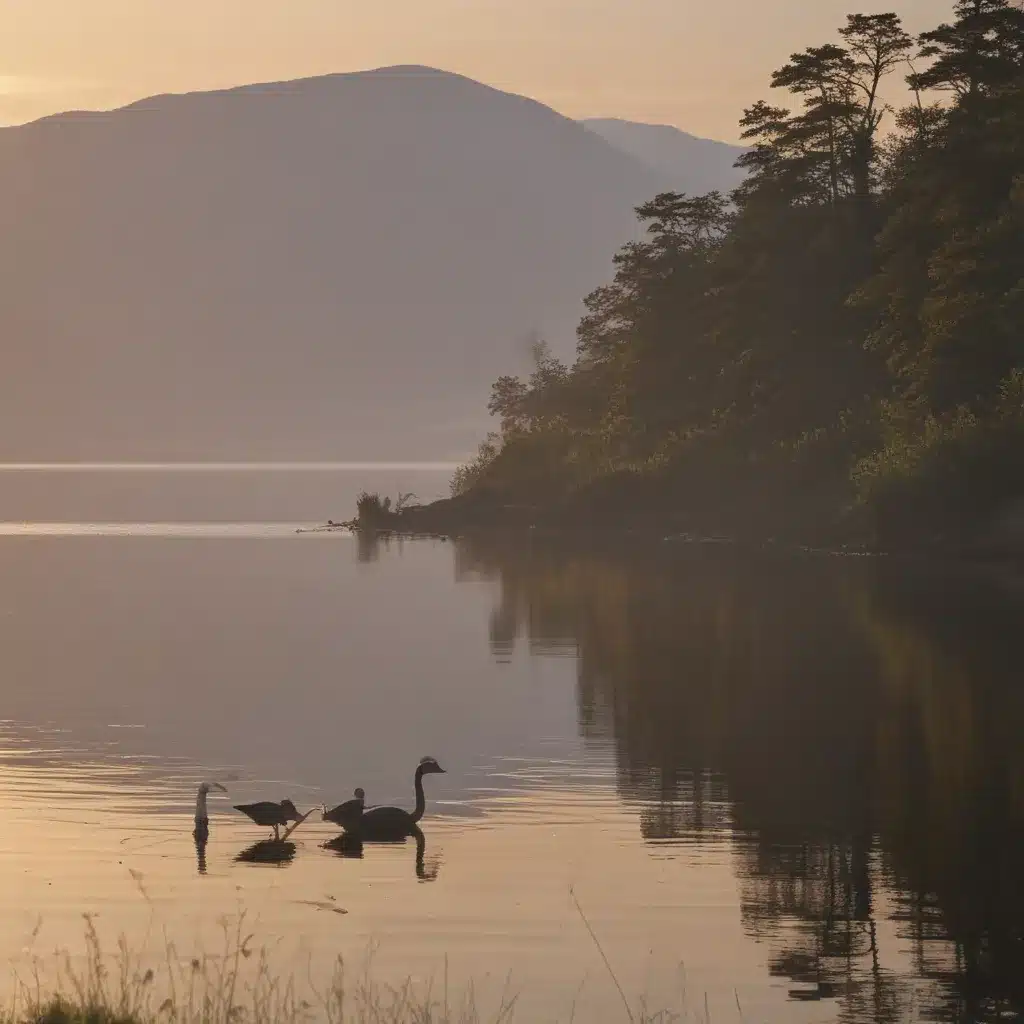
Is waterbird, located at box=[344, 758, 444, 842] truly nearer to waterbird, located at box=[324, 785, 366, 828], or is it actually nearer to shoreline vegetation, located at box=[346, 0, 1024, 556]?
Answer: waterbird, located at box=[324, 785, 366, 828]

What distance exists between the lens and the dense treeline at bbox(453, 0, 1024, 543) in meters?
75.1

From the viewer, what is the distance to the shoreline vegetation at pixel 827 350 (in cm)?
7500

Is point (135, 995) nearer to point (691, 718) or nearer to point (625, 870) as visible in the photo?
point (625, 870)

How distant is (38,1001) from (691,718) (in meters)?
21.6

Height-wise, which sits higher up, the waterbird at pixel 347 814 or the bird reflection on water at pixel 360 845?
the waterbird at pixel 347 814

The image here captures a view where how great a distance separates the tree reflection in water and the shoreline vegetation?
1070 cm

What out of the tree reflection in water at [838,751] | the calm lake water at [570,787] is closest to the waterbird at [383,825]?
the calm lake water at [570,787]

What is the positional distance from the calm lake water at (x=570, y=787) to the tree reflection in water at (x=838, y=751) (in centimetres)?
8

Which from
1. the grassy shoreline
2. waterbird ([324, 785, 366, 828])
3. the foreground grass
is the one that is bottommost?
the foreground grass

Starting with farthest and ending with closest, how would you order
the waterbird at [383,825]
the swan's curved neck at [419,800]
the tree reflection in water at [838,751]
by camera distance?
the swan's curved neck at [419,800]
the waterbird at [383,825]
the tree reflection in water at [838,751]

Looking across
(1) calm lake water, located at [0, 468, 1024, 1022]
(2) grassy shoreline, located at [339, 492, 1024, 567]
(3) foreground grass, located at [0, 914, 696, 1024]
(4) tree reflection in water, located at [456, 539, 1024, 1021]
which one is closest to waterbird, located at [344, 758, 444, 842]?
(1) calm lake water, located at [0, 468, 1024, 1022]

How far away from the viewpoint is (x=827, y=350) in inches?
3743

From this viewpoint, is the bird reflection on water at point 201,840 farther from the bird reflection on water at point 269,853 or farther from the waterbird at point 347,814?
the waterbird at point 347,814

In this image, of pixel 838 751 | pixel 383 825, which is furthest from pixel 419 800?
pixel 838 751
